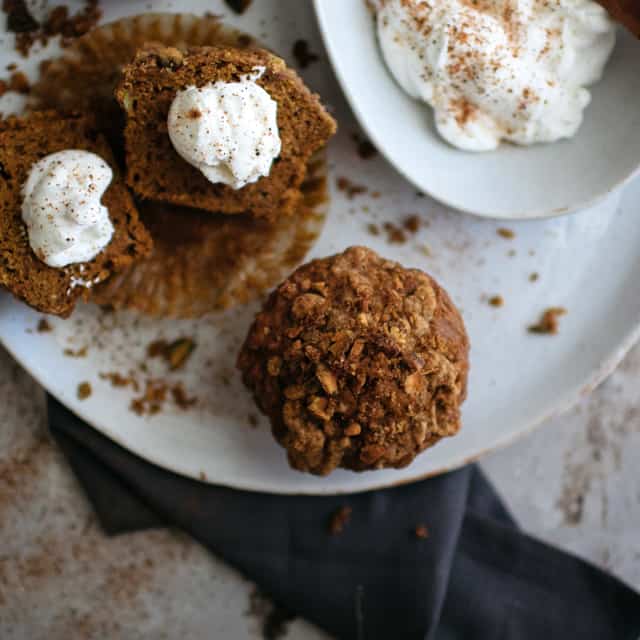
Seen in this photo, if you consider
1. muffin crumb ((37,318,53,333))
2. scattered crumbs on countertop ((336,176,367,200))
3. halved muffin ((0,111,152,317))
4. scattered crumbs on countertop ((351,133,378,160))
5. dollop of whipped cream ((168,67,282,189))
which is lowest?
muffin crumb ((37,318,53,333))

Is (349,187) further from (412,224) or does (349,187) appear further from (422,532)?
(422,532)

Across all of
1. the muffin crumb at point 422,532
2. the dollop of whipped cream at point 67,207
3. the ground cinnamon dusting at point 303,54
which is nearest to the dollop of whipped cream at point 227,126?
the dollop of whipped cream at point 67,207

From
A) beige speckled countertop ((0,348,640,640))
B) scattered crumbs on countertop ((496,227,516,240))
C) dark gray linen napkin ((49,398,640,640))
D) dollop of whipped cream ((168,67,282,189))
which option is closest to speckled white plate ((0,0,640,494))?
scattered crumbs on countertop ((496,227,516,240))

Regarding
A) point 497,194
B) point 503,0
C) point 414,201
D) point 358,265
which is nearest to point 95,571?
point 358,265

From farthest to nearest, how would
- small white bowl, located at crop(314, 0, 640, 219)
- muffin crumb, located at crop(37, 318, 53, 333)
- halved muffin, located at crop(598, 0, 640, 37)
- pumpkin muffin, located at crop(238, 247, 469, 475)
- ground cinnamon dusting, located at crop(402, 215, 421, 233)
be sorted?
ground cinnamon dusting, located at crop(402, 215, 421, 233) → muffin crumb, located at crop(37, 318, 53, 333) → small white bowl, located at crop(314, 0, 640, 219) → halved muffin, located at crop(598, 0, 640, 37) → pumpkin muffin, located at crop(238, 247, 469, 475)

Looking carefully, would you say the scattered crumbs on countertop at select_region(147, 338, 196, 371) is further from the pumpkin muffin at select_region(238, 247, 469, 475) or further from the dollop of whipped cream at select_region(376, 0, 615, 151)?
the dollop of whipped cream at select_region(376, 0, 615, 151)

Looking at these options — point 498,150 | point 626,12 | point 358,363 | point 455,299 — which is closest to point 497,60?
point 498,150
